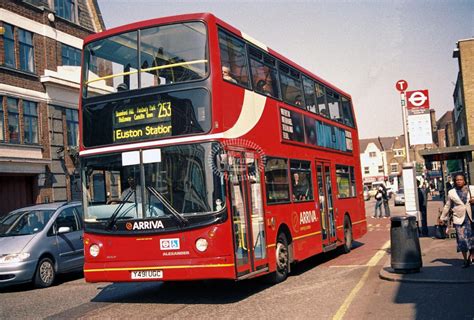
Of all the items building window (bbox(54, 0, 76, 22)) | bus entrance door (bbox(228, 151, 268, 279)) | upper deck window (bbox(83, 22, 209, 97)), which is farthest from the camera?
building window (bbox(54, 0, 76, 22))

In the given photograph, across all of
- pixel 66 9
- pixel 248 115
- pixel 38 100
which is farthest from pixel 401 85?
pixel 66 9

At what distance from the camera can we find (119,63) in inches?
371

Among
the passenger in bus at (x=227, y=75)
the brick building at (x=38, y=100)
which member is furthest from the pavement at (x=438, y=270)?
the brick building at (x=38, y=100)

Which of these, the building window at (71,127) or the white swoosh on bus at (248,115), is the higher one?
the building window at (71,127)

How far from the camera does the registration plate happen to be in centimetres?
832

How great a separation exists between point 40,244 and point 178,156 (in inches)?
207

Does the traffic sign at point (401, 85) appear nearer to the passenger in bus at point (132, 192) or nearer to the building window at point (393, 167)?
the passenger in bus at point (132, 192)

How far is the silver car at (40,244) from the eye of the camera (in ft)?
37.3

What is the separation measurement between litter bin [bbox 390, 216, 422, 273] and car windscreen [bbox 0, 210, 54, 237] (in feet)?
24.8

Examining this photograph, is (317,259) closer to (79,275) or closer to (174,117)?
(79,275)

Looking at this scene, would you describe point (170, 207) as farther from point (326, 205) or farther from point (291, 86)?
point (326, 205)

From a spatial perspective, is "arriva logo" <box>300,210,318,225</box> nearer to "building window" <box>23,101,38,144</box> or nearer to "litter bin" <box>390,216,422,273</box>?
"litter bin" <box>390,216,422,273</box>

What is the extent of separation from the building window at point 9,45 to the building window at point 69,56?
Answer: 3576 millimetres

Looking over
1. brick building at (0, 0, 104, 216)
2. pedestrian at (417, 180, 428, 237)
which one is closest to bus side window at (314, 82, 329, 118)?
pedestrian at (417, 180, 428, 237)
